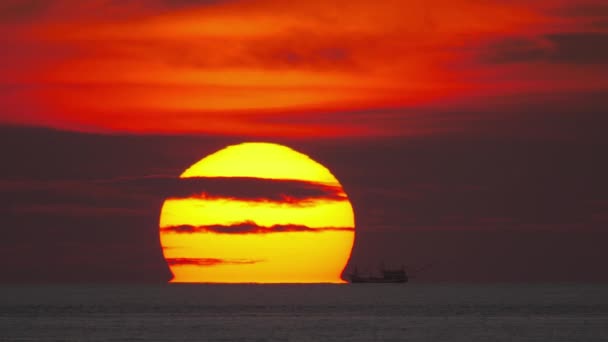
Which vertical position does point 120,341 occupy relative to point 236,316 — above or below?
above

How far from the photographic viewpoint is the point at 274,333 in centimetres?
13038

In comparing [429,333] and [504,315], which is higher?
[429,333]

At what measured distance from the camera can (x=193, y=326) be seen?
480 feet

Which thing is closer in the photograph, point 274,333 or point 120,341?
point 120,341

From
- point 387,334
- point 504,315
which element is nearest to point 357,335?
point 387,334

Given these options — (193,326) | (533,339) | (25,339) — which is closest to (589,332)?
(533,339)

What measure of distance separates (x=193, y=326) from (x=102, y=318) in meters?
25.4

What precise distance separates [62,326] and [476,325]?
4822 centimetres

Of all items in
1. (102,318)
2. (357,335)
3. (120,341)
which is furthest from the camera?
(102,318)

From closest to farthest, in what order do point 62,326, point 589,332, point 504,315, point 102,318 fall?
point 589,332 → point 62,326 → point 102,318 → point 504,315

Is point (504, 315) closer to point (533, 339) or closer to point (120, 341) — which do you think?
point (533, 339)

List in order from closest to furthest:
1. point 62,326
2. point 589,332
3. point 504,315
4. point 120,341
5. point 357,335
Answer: point 120,341 < point 357,335 < point 589,332 < point 62,326 < point 504,315

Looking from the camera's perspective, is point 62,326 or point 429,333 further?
point 62,326

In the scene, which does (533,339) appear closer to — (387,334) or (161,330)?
(387,334)
